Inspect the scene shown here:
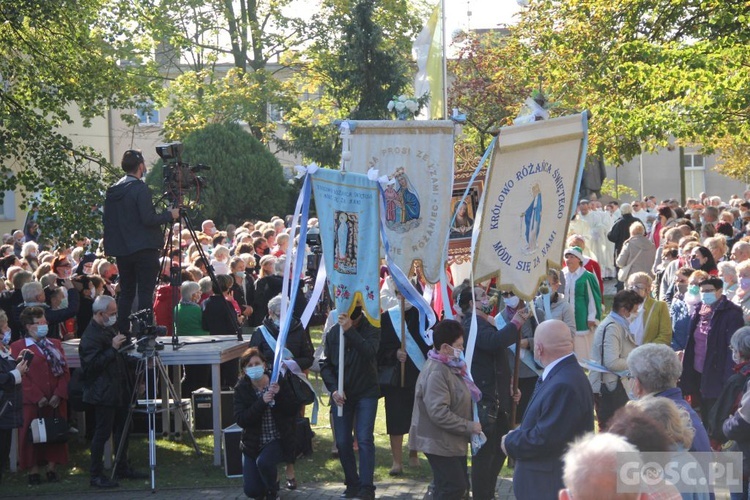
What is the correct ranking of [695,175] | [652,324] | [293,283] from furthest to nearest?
[695,175]
[652,324]
[293,283]

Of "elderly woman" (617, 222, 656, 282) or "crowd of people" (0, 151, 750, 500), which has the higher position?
"elderly woman" (617, 222, 656, 282)

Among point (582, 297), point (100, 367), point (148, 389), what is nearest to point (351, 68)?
point (582, 297)

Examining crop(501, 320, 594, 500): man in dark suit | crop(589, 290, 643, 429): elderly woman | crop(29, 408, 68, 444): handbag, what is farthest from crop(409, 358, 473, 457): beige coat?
crop(29, 408, 68, 444): handbag

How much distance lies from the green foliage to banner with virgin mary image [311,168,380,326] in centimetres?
2223

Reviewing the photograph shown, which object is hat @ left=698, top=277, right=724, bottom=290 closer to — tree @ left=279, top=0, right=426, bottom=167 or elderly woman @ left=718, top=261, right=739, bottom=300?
elderly woman @ left=718, top=261, right=739, bottom=300

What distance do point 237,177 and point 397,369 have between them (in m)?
21.7

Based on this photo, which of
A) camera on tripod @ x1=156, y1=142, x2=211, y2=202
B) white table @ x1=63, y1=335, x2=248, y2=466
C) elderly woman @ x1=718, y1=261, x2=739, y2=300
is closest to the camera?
camera on tripod @ x1=156, y1=142, x2=211, y2=202

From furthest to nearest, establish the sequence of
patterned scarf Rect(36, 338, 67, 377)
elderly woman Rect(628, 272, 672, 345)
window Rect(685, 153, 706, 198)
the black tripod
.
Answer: window Rect(685, 153, 706, 198), patterned scarf Rect(36, 338, 67, 377), elderly woman Rect(628, 272, 672, 345), the black tripod

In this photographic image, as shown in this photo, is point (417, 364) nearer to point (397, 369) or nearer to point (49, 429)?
point (397, 369)

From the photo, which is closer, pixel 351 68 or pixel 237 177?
pixel 351 68

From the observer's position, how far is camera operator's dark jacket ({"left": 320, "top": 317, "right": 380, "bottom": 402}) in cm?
1031

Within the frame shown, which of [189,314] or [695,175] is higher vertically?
[695,175]

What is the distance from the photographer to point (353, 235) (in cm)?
980

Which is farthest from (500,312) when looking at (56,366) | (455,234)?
(56,366)
